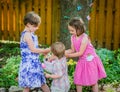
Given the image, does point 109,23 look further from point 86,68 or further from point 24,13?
point 86,68

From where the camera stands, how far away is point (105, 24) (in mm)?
10500

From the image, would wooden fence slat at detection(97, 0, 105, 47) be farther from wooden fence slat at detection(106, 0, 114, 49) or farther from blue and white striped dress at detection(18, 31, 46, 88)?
blue and white striped dress at detection(18, 31, 46, 88)

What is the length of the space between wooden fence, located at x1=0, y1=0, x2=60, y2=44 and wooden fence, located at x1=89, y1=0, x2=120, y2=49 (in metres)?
1.07

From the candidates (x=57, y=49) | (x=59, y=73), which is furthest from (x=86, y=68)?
(x=57, y=49)

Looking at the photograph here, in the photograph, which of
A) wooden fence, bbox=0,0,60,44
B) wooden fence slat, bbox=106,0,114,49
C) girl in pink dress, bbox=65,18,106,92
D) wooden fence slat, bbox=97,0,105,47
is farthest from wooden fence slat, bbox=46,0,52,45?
girl in pink dress, bbox=65,18,106,92

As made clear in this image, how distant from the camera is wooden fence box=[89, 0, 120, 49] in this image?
33.8ft

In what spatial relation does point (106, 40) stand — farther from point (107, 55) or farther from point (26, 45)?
point (26, 45)

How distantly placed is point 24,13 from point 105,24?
252cm

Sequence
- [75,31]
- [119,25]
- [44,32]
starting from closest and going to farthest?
[75,31]
[119,25]
[44,32]

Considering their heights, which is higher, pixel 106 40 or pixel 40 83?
Answer: pixel 106 40

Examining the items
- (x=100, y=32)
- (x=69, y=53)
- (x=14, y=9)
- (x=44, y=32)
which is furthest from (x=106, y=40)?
(x=69, y=53)

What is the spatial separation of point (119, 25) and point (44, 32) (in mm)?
2202

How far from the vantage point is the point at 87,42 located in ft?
18.1

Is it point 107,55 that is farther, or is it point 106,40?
point 106,40
